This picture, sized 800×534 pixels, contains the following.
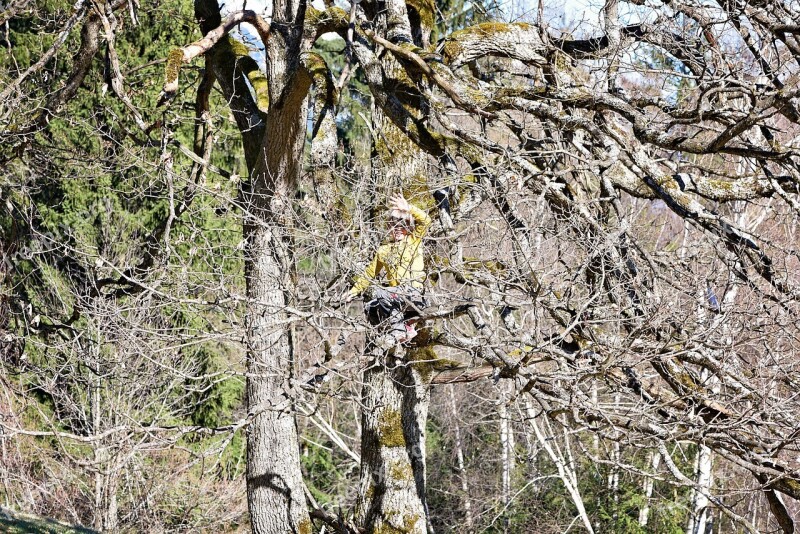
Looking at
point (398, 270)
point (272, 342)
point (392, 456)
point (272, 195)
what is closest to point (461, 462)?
point (392, 456)

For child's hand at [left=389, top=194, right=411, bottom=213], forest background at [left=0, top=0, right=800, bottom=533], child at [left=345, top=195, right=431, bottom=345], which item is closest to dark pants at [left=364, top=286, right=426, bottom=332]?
child at [left=345, top=195, right=431, bottom=345]

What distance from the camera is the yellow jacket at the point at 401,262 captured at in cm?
535

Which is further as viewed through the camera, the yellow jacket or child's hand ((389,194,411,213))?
child's hand ((389,194,411,213))

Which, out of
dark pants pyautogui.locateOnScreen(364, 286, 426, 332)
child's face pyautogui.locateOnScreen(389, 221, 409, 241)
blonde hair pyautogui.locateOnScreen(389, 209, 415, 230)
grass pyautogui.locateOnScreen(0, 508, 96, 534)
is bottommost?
grass pyautogui.locateOnScreen(0, 508, 96, 534)

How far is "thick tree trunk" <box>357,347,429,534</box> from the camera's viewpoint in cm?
697

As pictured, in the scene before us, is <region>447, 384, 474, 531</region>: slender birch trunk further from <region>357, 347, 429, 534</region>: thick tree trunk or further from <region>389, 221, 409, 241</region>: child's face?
<region>389, 221, 409, 241</region>: child's face

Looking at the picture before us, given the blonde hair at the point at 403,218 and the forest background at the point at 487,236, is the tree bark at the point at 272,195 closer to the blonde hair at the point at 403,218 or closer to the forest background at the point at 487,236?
the forest background at the point at 487,236

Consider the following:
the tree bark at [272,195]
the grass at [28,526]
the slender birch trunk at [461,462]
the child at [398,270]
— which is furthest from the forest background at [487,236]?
the slender birch trunk at [461,462]

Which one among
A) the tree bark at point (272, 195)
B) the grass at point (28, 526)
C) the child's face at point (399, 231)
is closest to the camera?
the child's face at point (399, 231)

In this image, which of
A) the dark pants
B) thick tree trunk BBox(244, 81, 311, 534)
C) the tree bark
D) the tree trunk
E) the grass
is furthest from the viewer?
the grass

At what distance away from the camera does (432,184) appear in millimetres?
5711

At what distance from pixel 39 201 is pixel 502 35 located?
13.2 m

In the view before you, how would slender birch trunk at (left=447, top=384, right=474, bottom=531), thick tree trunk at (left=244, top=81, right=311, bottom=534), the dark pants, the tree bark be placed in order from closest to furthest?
the dark pants, thick tree trunk at (left=244, top=81, right=311, bottom=534), the tree bark, slender birch trunk at (left=447, top=384, right=474, bottom=531)

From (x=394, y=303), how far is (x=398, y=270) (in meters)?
0.24
